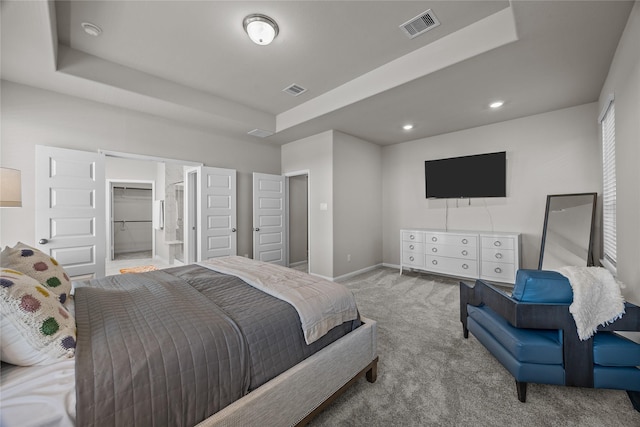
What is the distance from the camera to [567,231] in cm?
332

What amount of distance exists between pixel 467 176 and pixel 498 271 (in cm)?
156

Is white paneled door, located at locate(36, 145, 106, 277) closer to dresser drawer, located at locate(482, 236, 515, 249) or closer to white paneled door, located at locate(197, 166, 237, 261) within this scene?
white paneled door, located at locate(197, 166, 237, 261)

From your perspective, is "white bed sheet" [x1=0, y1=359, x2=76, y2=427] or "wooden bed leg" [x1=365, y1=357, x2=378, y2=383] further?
"wooden bed leg" [x1=365, y1=357, x2=378, y2=383]

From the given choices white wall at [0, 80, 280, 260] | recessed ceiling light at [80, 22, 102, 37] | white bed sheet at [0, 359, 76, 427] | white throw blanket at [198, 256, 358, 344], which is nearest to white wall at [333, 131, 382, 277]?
white wall at [0, 80, 280, 260]

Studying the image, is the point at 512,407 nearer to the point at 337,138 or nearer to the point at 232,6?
the point at 232,6

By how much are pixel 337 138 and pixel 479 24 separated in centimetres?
252

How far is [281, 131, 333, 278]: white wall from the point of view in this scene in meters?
4.46

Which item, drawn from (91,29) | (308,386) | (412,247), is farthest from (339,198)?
(91,29)

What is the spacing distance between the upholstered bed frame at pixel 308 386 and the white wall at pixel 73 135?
3.46 metres

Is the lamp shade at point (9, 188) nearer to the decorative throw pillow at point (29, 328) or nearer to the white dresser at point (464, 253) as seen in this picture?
the decorative throw pillow at point (29, 328)

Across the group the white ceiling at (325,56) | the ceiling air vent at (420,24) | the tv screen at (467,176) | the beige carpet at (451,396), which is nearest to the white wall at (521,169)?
the tv screen at (467,176)

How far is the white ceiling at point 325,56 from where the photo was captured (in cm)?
207

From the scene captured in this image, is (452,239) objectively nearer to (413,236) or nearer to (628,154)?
(413,236)

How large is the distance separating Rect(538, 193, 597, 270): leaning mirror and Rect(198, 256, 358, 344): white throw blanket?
127 inches
